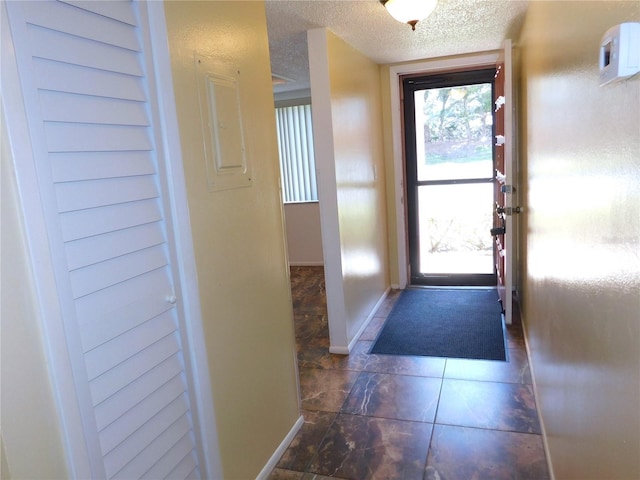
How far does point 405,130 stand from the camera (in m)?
4.59

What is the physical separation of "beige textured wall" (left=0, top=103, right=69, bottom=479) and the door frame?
0.01 m

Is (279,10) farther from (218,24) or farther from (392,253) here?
(392,253)

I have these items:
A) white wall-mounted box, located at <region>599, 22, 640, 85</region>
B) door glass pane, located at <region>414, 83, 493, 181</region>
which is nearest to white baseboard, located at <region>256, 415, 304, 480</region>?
white wall-mounted box, located at <region>599, 22, 640, 85</region>

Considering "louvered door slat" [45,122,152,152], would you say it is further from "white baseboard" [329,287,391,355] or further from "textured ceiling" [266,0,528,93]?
"white baseboard" [329,287,391,355]

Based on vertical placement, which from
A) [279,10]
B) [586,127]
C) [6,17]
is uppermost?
[279,10]

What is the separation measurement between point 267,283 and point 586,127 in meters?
1.36

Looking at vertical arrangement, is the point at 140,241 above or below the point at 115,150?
below

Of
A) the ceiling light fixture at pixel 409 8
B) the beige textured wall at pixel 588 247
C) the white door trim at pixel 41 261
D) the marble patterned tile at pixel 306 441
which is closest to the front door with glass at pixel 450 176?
the ceiling light fixture at pixel 409 8

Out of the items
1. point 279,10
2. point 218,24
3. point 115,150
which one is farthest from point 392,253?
point 115,150

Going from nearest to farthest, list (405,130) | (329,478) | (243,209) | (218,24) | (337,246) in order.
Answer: (218,24) < (243,209) < (329,478) < (337,246) < (405,130)

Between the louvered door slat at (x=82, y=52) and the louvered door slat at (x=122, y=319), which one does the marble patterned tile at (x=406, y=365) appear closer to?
the louvered door slat at (x=122, y=319)

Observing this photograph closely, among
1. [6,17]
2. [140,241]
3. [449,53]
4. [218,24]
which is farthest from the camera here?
[449,53]

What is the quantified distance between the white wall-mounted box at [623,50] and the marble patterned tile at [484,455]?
1700mm

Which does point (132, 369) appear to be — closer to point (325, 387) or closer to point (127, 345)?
point (127, 345)
